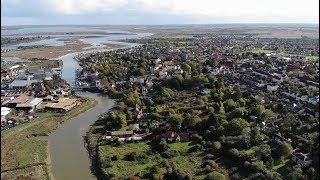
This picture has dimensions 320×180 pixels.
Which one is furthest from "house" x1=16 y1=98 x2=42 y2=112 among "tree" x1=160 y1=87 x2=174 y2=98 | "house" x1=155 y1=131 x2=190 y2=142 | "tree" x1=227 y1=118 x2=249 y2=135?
"tree" x1=227 y1=118 x2=249 y2=135

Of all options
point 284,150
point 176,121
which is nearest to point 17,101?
point 176,121

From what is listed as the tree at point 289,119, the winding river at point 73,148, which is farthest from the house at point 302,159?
the winding river at point 73,148

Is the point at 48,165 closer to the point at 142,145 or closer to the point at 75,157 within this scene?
the point at 75,157

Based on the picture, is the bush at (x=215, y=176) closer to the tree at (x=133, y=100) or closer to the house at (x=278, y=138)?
the house at (x=278, y=138)

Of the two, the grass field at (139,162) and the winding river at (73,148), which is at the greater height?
the grass field at (139,162)

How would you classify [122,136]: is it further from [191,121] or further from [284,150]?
[284,150]

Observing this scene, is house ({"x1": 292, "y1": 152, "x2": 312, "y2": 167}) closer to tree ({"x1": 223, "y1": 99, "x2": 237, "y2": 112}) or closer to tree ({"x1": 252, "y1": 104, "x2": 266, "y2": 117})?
tree ({"x1": 252, "y1": 104, "x2": 266, "y2": 117})
